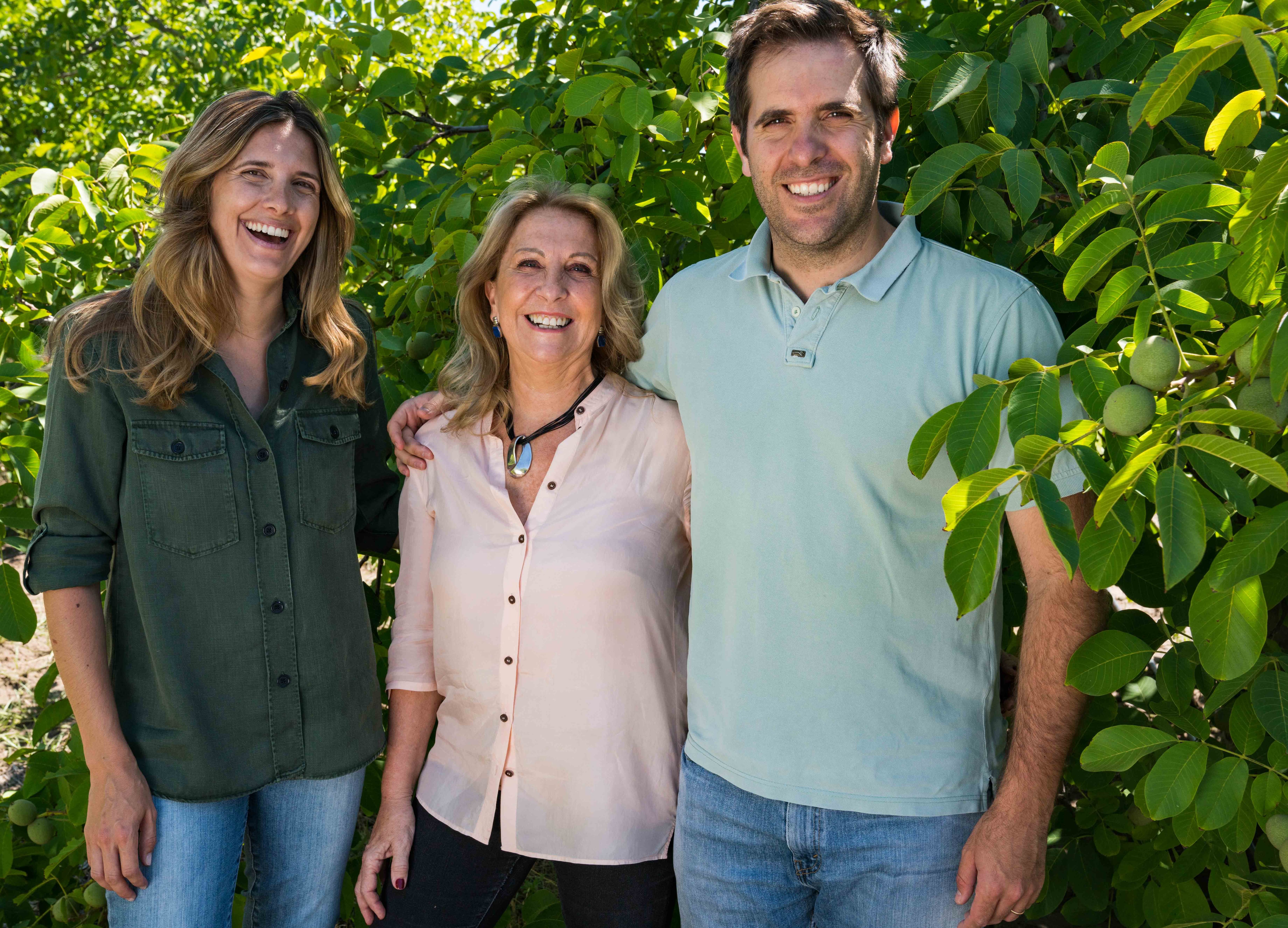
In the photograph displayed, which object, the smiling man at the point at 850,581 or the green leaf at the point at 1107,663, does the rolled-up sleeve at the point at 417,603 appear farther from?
the green leaf at the point at 1107,663

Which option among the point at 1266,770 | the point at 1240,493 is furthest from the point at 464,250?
the point at 1266,770

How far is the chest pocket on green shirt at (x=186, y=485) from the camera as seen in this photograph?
1.93 metres

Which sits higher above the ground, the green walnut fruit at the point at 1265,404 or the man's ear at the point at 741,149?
the man's ear at the point at 741,149

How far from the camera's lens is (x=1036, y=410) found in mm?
1345

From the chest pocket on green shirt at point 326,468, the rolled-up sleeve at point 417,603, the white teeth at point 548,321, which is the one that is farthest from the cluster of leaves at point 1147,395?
the chest pocket on green shirt at point 326,468

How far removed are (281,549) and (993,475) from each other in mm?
1385

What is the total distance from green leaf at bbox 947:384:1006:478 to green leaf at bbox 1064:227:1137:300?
22 centimetres

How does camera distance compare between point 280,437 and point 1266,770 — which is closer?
point 1266,770

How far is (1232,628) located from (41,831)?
2.82 m

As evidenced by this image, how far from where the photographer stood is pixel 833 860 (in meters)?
1.79

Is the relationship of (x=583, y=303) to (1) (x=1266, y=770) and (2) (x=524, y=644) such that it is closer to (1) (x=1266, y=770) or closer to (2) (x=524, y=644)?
(2) (x=524, y=644)

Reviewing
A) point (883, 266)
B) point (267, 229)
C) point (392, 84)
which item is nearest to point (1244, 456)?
point (883, 266)

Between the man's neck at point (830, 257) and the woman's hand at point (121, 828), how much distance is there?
1.53 metres

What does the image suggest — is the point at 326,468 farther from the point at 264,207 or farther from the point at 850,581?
the point at 850,581
